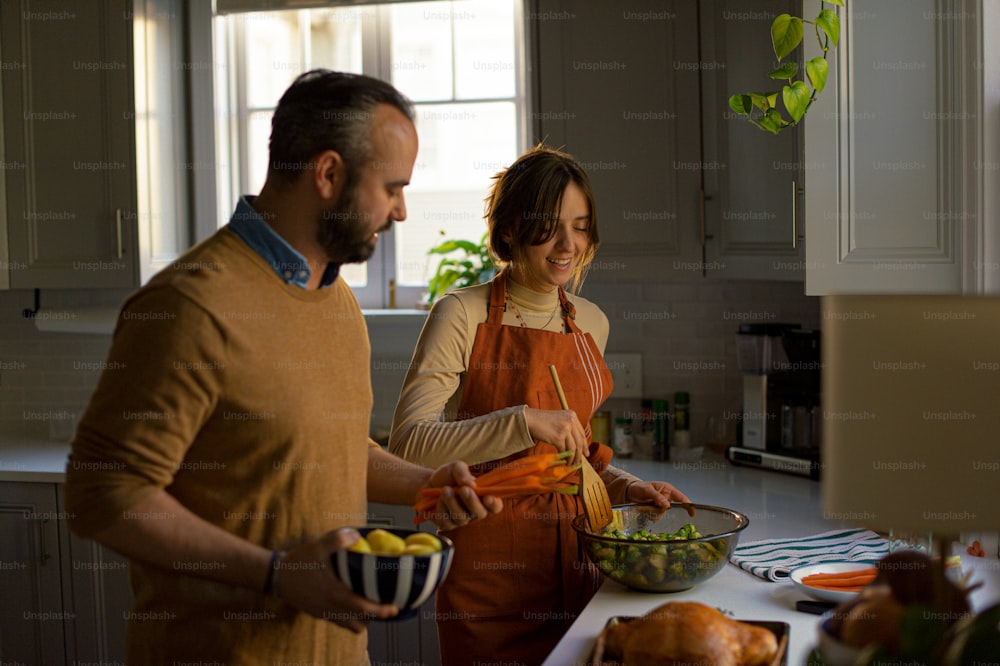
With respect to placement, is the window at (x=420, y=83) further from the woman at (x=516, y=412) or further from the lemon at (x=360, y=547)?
the lemon at (x=360, y=547)

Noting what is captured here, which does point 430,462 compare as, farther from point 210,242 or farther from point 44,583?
point 44,583

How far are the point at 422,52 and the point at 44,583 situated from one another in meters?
2.24

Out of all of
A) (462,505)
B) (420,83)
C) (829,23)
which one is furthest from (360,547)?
(420,83)

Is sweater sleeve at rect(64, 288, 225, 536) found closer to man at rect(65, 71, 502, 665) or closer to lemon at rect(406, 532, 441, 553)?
man at rect(65, 71, 502, 665)

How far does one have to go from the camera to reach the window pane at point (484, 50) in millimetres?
3660

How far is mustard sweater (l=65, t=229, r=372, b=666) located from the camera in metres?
1.28

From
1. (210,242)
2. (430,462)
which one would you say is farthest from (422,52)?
(210,242)

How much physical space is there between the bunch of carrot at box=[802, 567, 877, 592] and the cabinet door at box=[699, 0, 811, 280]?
111cm

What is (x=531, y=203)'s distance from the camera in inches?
83.6

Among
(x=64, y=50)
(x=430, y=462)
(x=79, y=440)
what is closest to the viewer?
(x=79, y=440)

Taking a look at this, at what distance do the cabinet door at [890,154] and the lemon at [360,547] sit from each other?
138cm

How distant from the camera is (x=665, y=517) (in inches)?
80.0

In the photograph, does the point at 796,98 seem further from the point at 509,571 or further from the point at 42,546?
the point at 42,546

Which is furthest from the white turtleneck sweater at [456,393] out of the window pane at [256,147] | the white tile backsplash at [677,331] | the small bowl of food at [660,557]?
the window pane at [256,147]
